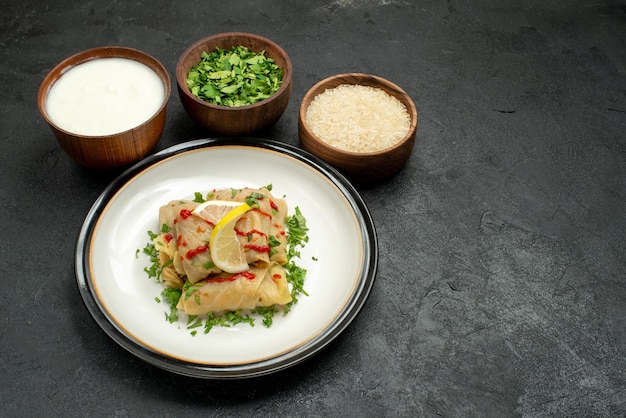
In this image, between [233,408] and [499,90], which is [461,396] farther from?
[499,90]

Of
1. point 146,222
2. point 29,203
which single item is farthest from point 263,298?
point 29,203

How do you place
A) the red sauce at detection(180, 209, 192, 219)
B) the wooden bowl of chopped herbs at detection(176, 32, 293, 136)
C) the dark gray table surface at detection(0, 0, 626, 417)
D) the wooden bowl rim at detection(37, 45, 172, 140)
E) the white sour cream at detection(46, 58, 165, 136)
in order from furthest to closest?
1. the wooden bowl of chopped herbs at detection(176, 32, 293, 136)
2. the white sour cream at detection(46, 58, 165, 136)
3. the wooden bowl rim at detection(37, 45, 172, 140)
4. the red sauce at detection(180, 209, 192, 219)
5. the dark gray table surface at detection(0, 0, 626, 417)

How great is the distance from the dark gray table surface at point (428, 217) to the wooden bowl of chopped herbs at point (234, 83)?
0.32 m

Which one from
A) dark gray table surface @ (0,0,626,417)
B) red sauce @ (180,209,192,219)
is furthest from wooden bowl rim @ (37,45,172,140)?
red sauce @ (180,209,192,219)

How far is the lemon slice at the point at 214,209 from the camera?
2828 millimetres

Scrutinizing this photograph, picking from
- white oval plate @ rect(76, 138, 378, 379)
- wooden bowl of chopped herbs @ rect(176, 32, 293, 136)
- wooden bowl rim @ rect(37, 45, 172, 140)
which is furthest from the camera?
wooden bowl of chopped herbs @ rect(176, 32, 293, 136)

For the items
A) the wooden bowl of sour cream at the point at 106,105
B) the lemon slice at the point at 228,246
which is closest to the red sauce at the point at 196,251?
the lemon slice at the point at 228,246

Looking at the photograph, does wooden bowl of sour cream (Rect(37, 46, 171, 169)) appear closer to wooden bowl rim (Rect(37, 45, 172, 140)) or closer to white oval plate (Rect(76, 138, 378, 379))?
wooden bowl rim (Rect(37, 45, 172, 140))

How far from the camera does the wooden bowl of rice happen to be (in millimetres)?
3275

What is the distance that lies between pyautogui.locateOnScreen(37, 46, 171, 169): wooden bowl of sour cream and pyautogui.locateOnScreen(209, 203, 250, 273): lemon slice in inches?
27.4

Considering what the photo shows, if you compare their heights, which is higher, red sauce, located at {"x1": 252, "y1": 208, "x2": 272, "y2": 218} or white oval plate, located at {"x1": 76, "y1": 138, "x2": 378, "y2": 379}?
red sauce, located at {"x1": 252, "y1": 208, "x2": 272, "y2": 218}

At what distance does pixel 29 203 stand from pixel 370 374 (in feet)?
6.02

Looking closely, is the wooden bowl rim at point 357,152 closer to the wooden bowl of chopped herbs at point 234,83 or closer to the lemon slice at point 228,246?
the wooden bowl of chopped herbs at point 234,83

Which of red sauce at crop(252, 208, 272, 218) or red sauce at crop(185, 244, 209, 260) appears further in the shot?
red sauce at crop(252, 208, 272, 218)
